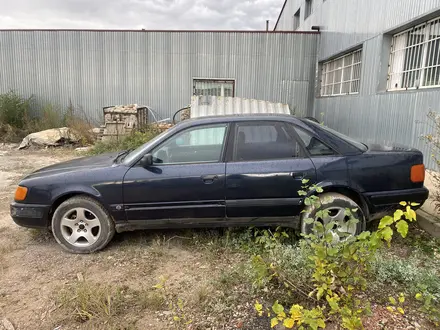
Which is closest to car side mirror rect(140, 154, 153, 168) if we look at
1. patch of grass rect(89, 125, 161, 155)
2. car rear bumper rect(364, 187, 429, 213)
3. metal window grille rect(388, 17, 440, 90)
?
car rear bumper rect(364, 187, 429, 213)

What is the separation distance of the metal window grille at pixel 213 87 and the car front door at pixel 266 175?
10829 mm

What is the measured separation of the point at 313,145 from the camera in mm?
3701

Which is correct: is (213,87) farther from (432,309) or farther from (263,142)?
(432,309)

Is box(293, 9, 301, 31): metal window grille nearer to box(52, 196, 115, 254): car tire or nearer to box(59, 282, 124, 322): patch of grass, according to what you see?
box(52, 196, 115, 254): car tire

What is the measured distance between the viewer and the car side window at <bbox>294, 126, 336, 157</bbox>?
12.1ft

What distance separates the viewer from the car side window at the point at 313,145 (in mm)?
3680

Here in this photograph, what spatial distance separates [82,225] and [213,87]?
1138 centimetres

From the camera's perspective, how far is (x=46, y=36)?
14.0 metres

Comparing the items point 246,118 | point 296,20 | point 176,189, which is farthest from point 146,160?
point 296,20

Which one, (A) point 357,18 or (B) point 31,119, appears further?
(B) point 31,119

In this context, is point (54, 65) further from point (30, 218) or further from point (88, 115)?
point (30, 218)

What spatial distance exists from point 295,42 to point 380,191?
11.5 meters

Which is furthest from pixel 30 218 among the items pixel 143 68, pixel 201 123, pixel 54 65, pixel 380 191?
pixel 54 65

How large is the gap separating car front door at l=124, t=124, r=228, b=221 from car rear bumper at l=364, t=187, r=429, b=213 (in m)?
1.66
